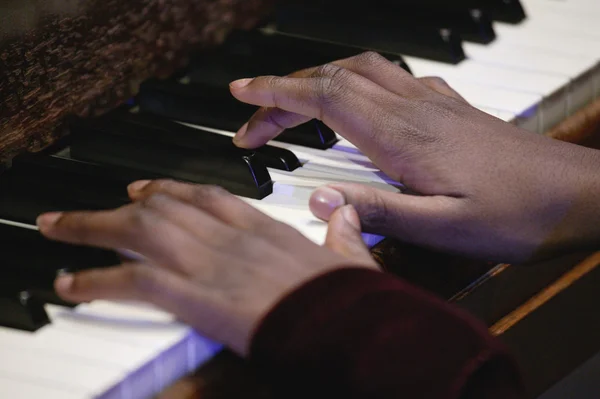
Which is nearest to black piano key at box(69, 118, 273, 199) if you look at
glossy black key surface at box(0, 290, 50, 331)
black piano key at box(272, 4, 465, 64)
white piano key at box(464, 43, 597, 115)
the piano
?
the piano

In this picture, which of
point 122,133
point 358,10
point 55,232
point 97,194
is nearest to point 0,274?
point 55,232

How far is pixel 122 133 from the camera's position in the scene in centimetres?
139

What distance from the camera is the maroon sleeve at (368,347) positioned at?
→ 96 centimetres

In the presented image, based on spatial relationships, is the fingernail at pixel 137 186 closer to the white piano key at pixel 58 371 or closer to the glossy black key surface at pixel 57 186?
the glossy black key surface at pixel 57 186

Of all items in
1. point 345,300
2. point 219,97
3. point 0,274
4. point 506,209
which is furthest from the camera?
point 219,97

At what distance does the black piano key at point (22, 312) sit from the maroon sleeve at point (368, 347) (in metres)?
0.23

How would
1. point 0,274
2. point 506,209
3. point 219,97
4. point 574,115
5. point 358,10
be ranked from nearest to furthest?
point 0,274, point 506,209, point 219,97, point 574,115, point 358,10

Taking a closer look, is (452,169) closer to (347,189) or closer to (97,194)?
(347,189)

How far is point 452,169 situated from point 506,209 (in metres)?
0.08

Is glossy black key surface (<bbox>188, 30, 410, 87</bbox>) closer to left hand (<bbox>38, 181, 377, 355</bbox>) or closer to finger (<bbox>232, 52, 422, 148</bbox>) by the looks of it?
finger (<bbox>232, 52, 422, 148</bbox>)

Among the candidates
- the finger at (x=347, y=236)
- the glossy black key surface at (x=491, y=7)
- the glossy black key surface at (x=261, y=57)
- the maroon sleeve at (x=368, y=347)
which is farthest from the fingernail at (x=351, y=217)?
the glossy black key surface at (x=491, y=7)

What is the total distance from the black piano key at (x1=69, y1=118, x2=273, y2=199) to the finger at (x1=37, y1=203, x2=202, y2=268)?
212 millimetres

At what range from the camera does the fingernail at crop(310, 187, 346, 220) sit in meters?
1.15

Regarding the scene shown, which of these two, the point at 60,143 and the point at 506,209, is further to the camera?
the point at 60,143
